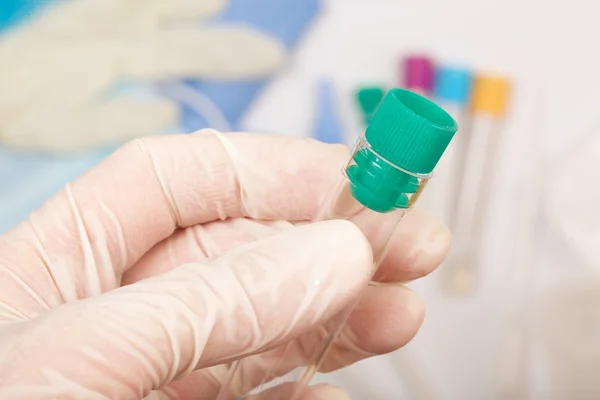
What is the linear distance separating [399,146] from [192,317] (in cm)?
19

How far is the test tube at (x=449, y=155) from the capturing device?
950 mm

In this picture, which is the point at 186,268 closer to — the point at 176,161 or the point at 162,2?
the point at 176,161

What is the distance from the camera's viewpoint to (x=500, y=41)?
97cm

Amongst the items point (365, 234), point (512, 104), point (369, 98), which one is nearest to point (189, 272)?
point (365, 234)

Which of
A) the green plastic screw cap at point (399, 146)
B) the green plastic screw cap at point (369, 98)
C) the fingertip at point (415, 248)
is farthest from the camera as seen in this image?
the green plastic screw cap at point (369, 98)

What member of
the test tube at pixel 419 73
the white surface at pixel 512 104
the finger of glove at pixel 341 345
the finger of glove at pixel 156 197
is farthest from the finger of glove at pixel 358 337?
the test tube at pixel 419 73

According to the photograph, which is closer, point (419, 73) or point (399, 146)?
point (399, 146)

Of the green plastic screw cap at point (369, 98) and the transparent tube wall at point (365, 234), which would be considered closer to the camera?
the transparent tube wall at point (365, 234)

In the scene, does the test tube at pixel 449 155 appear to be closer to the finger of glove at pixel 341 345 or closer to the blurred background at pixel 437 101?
the blurred background at pixel 437 101

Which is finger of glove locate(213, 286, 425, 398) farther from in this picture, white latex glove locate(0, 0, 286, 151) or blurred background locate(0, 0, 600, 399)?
white latex glove locate(0, 0, 286, 151)

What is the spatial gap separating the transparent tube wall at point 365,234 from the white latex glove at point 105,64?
54 centimetres

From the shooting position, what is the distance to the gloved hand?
1.33 feet

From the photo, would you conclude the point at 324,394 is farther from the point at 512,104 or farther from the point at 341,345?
the point at 512,104

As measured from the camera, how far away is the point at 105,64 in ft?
3.24
